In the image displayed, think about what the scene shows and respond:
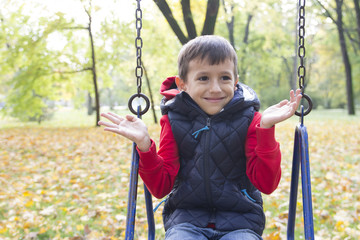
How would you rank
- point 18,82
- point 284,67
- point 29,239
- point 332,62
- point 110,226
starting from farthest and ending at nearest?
point 284,67 < point 332,62 < point 18,82 < point 110,226 < point 29,239

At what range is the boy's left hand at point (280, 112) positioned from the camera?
63.9 inches

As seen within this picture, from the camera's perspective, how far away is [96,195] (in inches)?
172

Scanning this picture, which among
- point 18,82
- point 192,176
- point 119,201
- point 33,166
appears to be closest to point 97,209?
point 119,201

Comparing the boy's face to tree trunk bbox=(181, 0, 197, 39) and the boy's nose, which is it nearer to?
the boy's nose

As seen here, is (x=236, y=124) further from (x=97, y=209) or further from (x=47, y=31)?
(x=47, y=31)

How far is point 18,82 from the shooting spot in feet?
39.8

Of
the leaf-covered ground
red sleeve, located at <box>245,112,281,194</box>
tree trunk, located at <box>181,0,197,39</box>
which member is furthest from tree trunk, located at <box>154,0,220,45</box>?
red sleeve, located at <box>245,112,281,194</box>

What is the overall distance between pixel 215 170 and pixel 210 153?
9 centimetres

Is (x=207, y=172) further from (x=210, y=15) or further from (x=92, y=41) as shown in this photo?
(x=92, y=41)

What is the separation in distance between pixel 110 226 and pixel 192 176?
1.85m

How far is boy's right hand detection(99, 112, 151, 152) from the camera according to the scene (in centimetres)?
176

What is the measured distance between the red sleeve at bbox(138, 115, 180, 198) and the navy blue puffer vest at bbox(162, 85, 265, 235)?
45 mm

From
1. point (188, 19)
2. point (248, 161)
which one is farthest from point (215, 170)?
Answer: point (188, 19)

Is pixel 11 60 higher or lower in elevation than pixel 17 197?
higher
